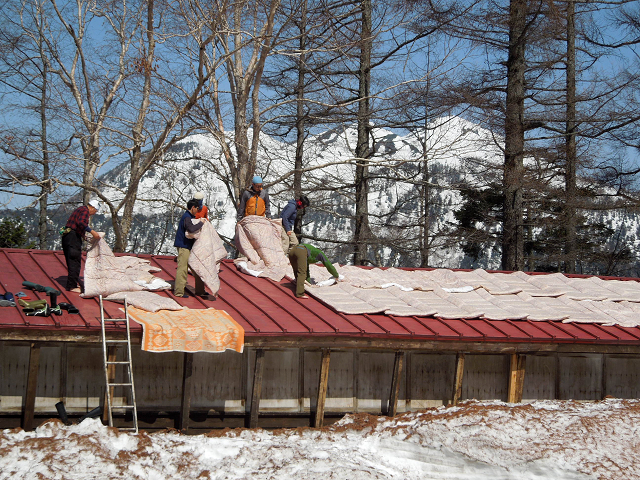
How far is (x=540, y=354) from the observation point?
42.4 ft

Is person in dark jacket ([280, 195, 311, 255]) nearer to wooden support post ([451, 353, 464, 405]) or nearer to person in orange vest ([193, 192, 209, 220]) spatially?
person in orange vest ([193, 192, 209, 220])

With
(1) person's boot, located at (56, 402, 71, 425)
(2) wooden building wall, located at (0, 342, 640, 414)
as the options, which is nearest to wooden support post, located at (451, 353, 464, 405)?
(2) wooden building wall, located at (0, 342, 640, 414)

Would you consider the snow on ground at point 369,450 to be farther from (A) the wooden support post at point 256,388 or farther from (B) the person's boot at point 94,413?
(B) the person's boot at point 94,413

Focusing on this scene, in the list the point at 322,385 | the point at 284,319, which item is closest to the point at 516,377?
the point at 322,385

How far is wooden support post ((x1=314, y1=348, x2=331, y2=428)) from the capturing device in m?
11.5

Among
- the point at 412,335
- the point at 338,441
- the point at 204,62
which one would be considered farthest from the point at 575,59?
the point at 338,441

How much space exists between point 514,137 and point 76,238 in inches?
582

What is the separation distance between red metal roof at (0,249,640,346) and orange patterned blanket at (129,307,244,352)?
24 centimetres

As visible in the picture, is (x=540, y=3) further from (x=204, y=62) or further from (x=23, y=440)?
(x=23, y=440)

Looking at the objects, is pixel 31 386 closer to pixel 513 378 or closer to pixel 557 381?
pixel 513 378

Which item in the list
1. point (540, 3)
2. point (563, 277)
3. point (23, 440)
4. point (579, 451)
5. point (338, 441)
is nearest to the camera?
point (23, 440)

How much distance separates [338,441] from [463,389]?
11.2 ft

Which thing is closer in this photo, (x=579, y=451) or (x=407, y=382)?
(x=579, y=451)

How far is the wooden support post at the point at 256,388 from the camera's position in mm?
11227
